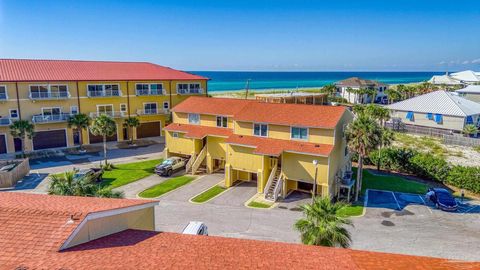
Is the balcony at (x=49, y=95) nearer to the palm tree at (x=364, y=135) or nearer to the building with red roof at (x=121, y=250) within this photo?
the building with red roof at (x=121, y=250)

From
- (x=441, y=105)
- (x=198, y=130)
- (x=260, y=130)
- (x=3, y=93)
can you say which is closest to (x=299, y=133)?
(x=260, y=130)

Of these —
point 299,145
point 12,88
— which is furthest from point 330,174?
point 12,88

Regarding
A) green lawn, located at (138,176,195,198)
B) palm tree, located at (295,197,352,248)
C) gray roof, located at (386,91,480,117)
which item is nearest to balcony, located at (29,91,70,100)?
green lawn, located at (138,176,195,198)

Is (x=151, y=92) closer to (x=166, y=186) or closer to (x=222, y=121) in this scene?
(x=222, y=121)

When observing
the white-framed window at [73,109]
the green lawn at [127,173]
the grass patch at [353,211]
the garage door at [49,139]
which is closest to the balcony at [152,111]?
the white-framed window at [73,109]

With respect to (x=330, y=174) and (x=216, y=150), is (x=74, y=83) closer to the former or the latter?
(x=216, y=150)
